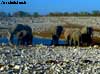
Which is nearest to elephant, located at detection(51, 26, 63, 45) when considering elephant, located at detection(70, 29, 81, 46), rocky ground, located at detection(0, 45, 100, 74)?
elephant, located at detection(70, 29, 81, 46)

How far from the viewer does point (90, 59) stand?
27.0 metres

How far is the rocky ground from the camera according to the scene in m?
21.6

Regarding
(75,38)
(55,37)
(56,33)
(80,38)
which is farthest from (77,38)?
(56,33)

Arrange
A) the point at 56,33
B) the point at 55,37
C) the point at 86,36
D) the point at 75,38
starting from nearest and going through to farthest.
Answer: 1. the point at 75,38
2. the point at 86,36
3. the point at 55,37
4. the point at 56,33

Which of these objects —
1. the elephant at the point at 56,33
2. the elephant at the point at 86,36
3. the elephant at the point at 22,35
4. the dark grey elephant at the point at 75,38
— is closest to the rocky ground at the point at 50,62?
the elephant at the point at 22,35

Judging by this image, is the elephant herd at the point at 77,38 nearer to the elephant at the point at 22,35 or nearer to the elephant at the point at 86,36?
the elephant at the point at 86,36

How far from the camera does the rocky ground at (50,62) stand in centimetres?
2158

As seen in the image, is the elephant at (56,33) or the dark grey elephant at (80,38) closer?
the dark grey elephant at (80,38)

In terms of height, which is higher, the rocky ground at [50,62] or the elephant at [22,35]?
the rocky ground at [50,62]

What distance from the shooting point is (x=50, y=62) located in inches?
976

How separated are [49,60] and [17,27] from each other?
16484 mm

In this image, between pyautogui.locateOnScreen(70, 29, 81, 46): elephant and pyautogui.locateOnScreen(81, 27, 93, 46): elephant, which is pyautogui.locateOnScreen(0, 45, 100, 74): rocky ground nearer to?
pyautogui.locateOnScreen(70, 29, 81, 46): elephant

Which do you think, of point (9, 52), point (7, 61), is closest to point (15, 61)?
point (7, 61)

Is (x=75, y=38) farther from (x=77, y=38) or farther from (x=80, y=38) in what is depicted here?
(x=80, y=38)
